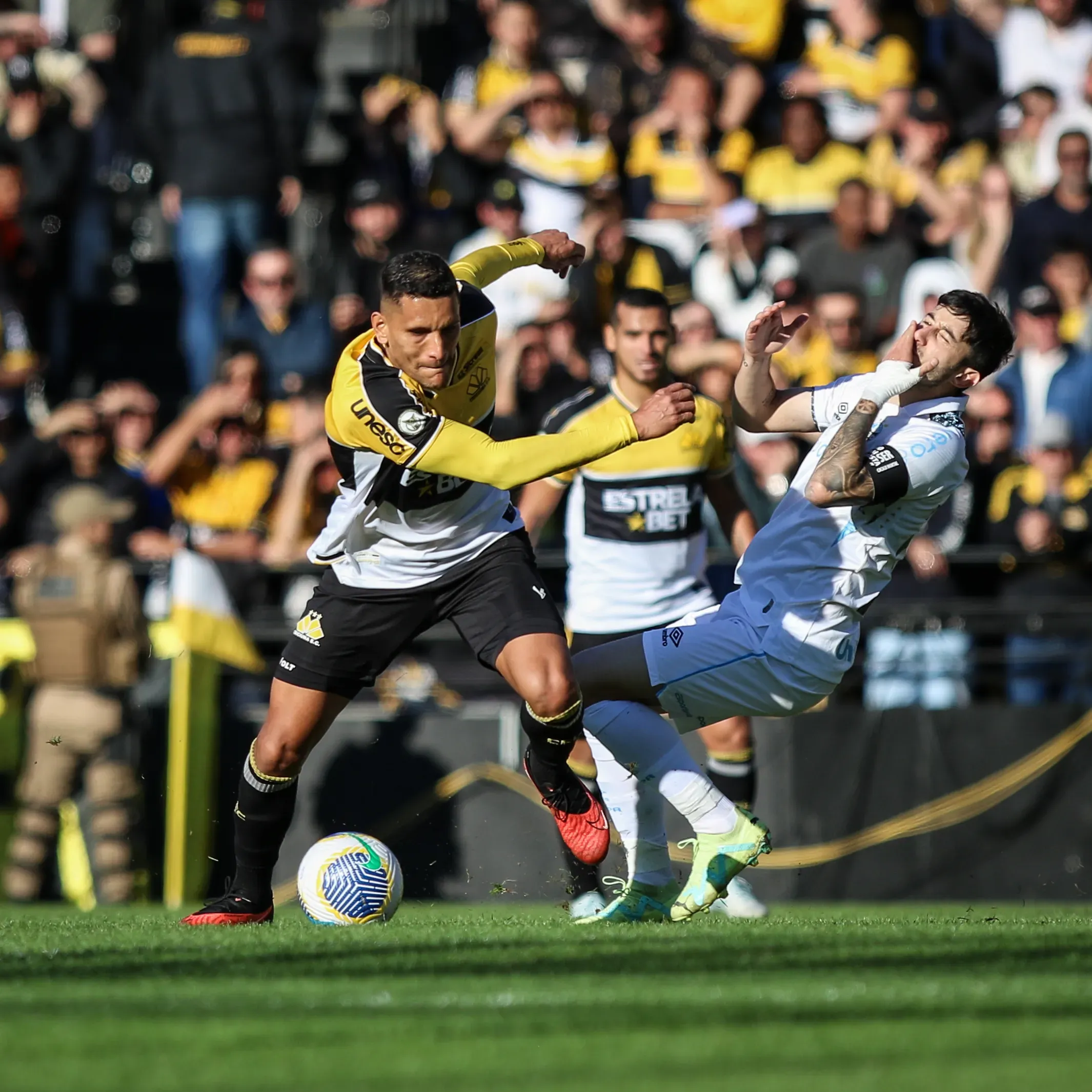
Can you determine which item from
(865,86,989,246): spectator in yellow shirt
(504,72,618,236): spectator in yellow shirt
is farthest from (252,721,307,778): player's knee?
(865,86,989,246): spectator in yellow shirt

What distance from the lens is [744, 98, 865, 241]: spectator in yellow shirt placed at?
525 inches

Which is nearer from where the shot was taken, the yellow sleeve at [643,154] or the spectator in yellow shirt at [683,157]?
the spectator in yellow shirt at [683,157]

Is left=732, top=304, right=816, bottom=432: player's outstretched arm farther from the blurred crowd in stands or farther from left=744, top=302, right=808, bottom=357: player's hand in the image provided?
the blurred crowd in stands

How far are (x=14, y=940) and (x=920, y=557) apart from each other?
594 centimetres

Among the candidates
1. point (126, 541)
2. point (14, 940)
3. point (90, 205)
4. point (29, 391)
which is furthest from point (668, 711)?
point (90, 205)

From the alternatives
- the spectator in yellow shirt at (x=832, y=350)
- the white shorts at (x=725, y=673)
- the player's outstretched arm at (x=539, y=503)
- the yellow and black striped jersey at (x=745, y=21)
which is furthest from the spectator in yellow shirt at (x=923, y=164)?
the white shorts at (x=725, y=673)

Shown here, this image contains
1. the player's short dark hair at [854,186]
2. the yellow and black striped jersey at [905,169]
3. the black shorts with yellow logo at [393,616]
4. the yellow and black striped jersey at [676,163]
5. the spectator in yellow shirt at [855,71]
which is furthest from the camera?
the spectator in yellow shirt at [855,71]

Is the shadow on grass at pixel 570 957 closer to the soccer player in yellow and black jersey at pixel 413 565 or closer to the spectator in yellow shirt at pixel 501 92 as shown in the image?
the soccer player in yellow and black jersey at pixel 413 565

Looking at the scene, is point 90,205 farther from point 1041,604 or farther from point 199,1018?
point 199,1018

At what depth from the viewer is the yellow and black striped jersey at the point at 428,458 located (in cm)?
643

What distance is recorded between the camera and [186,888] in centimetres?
1088

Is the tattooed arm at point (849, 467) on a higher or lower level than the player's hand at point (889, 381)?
lower

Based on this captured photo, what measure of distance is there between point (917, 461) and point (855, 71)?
8.49 metres

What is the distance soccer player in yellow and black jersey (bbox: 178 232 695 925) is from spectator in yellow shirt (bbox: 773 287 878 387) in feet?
15.6
